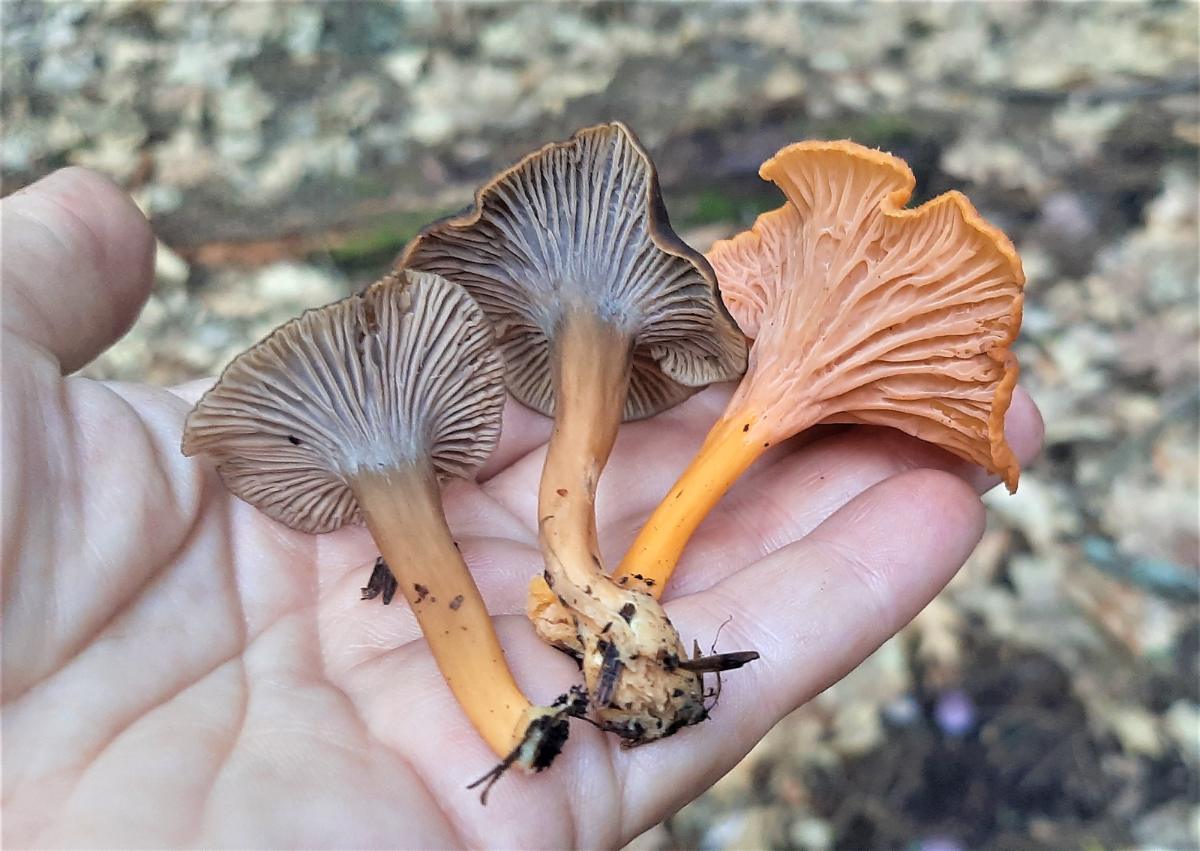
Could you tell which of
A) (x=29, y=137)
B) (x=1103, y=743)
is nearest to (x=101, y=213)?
(x=29, y=137)

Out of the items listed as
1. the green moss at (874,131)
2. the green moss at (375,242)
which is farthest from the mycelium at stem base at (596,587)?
the green moss at (874,131)

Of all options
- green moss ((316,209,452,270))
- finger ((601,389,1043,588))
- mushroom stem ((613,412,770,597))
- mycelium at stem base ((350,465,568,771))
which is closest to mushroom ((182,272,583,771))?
mycelium at stem base ((350,465,568,771))

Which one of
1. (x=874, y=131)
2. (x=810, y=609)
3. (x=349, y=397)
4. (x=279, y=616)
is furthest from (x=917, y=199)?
(x=279, y=616)

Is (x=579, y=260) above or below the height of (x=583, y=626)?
above

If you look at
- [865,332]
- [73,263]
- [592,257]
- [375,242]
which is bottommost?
[375,242]

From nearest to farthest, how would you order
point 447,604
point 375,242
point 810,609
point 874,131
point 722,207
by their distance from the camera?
1. point 447,604
2. point 810,609
3. point 375,242
4. point 722,207
5. point 874,131

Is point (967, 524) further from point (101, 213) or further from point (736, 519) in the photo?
point (101, 213)

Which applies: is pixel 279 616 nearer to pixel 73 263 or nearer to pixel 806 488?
pixel 73 263
